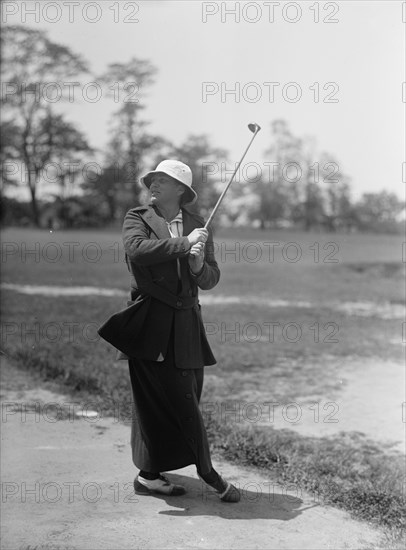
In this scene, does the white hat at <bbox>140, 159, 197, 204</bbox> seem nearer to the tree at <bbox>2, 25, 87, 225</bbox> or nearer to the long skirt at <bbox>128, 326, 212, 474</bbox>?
the long skirt at <bbox>128, 326, 212, 474</bbox>

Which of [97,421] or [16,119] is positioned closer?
[97,421]

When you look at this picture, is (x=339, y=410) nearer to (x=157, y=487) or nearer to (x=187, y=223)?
(x=157, y=487)

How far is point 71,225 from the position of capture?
7.15 m

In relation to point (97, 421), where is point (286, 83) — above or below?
above

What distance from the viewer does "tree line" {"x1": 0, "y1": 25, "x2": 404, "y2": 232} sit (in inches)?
186

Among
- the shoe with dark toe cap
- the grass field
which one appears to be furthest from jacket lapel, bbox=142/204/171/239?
the grass field

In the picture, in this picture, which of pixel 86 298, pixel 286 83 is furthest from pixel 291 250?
pixel 286 83

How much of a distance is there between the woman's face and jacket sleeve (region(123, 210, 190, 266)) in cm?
14

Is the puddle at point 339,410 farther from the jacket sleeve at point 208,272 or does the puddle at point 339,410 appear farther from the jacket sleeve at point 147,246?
the jacket sleeve at point 147,246

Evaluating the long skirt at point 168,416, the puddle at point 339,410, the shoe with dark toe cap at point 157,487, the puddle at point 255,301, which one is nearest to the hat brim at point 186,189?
the long skirt at point 168,416

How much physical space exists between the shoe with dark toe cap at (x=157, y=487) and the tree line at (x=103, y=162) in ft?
5.01

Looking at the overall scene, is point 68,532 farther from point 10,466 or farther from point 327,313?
point 327,313

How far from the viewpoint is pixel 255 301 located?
Answer: 42.9ft

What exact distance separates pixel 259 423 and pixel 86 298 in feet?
20.6
